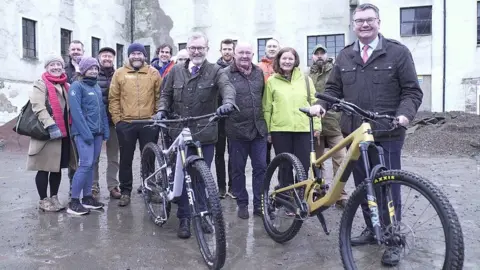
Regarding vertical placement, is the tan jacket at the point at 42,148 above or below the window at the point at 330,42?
below

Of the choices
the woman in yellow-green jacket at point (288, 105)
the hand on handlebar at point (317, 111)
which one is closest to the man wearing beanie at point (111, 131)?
the woman in yellow-green jacket at point (288, 105)

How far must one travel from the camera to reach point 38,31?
2045 centimetres

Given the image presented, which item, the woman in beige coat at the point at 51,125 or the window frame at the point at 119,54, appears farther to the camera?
the window frame at the point at 119,54

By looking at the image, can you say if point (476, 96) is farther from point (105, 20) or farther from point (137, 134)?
point (137, 134)

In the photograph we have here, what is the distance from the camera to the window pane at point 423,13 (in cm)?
2281

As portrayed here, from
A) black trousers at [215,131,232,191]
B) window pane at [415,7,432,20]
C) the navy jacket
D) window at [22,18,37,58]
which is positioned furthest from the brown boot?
window pane at [415,7,432,20]

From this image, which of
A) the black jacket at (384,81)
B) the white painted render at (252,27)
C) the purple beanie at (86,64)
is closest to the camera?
the black jacket at (384,81)

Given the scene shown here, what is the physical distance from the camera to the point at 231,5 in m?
25.6

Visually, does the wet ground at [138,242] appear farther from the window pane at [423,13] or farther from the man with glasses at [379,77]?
the window pane at [423,13]

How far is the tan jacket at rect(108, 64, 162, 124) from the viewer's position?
5484 millimetres

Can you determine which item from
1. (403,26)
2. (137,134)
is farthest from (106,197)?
(403,26)

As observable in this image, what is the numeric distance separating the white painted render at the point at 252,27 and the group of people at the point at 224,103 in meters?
14.6

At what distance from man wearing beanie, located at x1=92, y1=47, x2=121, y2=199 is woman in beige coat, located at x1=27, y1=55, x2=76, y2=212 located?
57 cm

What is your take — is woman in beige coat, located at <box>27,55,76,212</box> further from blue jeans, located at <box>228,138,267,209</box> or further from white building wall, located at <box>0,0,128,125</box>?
white building wall, located at <box>0,0,128,125</box>
